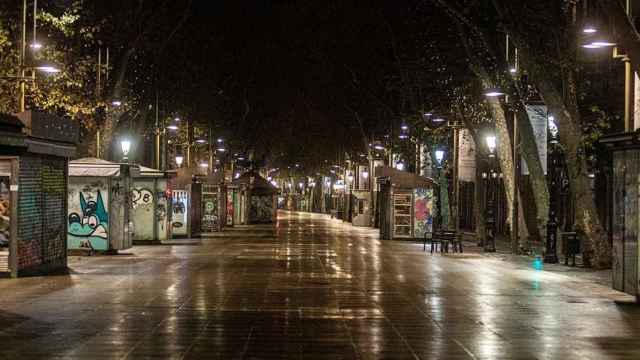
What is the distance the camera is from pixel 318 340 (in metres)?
14.4

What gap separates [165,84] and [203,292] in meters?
29.8

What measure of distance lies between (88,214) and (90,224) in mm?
357

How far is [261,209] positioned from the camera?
273 ft

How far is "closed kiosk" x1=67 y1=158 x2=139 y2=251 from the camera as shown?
3306 cm

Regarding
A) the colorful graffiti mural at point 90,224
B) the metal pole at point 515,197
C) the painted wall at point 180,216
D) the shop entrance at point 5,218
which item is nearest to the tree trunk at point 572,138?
the metal pole at point 515,197

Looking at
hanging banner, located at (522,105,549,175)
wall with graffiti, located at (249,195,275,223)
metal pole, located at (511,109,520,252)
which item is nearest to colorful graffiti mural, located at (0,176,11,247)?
metal pole, located at (511,109,520,252)

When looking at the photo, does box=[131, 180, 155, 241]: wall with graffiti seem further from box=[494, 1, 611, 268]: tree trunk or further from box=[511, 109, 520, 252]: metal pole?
box=[494, 1, 611, 268]: tree trunk

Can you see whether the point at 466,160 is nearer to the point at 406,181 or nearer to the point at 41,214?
the point at 406,181

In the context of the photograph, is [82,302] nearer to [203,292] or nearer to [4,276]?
[203,292]

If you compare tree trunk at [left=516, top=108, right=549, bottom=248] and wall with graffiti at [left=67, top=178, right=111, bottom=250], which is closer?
wall with graffiti at [left=67, top=178, right=111, bottom=250]

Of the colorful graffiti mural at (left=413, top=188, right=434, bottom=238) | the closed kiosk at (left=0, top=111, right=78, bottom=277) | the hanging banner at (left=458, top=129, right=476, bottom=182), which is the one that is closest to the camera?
the closed kiosk at (left=0, top=111, right=78, bottom=277)

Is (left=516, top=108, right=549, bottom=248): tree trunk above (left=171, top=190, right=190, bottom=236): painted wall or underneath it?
above

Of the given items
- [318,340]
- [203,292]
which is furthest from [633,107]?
[318,340]

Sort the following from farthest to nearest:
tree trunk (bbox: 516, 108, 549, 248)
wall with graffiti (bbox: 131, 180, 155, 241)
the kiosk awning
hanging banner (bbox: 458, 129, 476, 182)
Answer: hanging banner (bbox: 458, 129, 476, 182)
the kiosk awning
wall with graffiti (bbox: 131, 180, 155, 241)
tree trunk (bbox: 516, 108, 549, 248)
